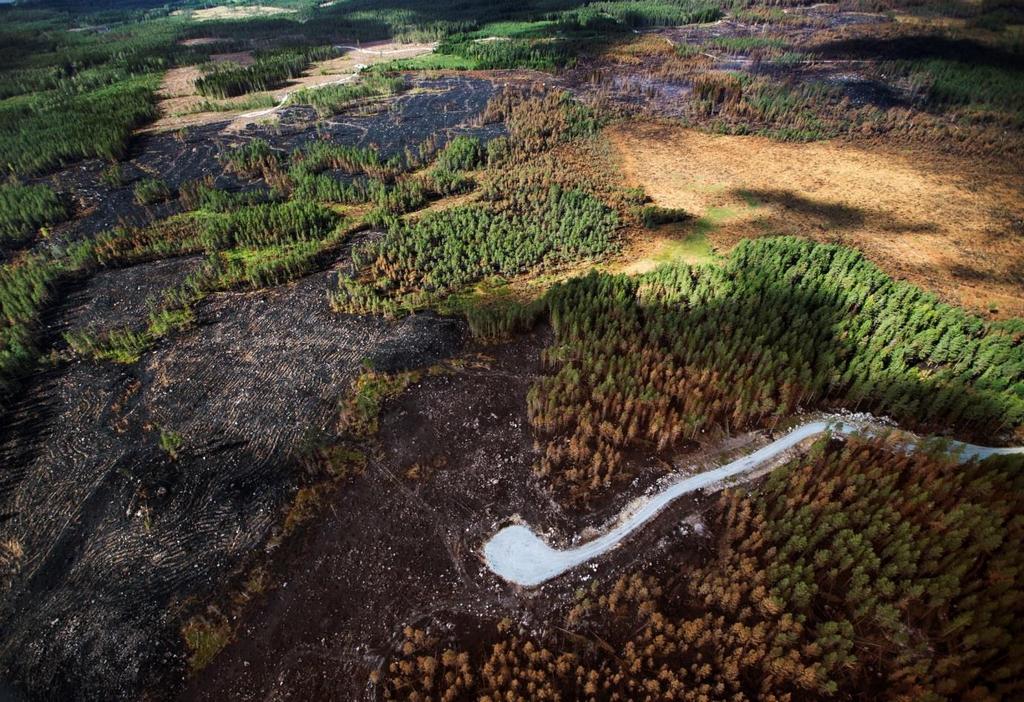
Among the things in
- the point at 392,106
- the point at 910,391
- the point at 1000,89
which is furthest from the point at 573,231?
the point at 1000,89

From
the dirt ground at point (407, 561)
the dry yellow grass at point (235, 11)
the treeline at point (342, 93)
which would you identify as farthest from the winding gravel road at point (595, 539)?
the dry yellow grass at point (235, 11)

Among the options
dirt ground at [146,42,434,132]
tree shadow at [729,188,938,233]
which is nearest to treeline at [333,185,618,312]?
tree shadow at [729,188,938,233]

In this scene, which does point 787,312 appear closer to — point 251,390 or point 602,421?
point 602,421

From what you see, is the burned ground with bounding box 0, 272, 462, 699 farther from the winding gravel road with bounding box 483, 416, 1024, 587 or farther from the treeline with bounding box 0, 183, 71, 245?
the treeline with bounding box 0, 183, 71, 245

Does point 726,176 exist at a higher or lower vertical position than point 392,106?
lower

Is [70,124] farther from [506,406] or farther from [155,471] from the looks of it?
[506,406]

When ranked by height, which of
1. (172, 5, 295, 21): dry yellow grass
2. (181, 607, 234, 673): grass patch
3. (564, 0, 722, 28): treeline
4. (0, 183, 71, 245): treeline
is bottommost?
(181, 607, 234, 673): grass patch

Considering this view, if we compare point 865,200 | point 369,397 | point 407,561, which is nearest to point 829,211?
point 865,200
